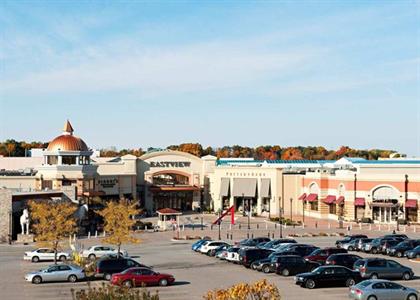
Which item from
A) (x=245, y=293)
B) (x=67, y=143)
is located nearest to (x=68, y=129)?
(x=67, y=143)

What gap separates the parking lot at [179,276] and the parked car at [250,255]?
509mm

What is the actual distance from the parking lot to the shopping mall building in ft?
50.9

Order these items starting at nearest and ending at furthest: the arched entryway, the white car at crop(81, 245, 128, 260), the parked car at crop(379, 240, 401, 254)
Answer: the white car at crop(81, 245, 128, 260)
the parked car at crop(379, 240, 401, 254)
the arched entryway

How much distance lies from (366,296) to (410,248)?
21.5 metres

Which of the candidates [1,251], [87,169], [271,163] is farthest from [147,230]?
[271,163]

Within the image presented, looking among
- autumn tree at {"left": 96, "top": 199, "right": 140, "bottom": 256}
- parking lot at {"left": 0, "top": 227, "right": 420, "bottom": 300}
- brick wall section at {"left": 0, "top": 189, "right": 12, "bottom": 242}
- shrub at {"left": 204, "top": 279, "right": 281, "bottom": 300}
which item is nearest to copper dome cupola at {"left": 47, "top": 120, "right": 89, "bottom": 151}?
brick wall section at {"left": 0, "top": 189, "right": 12, "bottom": 242}

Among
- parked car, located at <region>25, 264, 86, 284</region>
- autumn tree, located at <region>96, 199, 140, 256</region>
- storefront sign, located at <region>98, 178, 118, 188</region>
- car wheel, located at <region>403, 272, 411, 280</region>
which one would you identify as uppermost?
storefront sign, located at <region>98, 178, 118, 188</region>

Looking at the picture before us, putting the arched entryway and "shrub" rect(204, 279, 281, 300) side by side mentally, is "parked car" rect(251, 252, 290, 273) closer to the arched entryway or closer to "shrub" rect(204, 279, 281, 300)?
"shrub" rect(204, 279, 281, 300)

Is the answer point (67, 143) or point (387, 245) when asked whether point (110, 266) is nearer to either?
point (387, 245)

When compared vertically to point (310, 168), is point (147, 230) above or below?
below

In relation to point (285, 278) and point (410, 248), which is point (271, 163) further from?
point (285, 278)

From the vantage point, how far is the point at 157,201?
332 feet

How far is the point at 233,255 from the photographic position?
45906 millimetres

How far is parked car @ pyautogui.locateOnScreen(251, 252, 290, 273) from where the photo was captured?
41.1 meters
